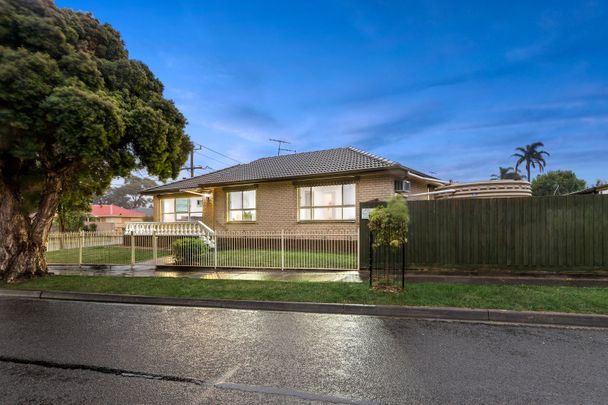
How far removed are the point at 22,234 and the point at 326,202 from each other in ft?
39.7

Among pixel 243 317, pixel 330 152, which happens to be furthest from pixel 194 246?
pixel 330 152

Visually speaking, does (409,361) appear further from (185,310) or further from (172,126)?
(172,126)

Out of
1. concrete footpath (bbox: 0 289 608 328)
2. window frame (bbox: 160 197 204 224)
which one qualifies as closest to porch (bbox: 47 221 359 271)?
concrete footpath (bbox: 0 289 608 328)

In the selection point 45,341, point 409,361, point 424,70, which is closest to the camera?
point 409,361

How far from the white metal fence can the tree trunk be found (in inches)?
103

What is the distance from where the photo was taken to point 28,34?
8.56 meters

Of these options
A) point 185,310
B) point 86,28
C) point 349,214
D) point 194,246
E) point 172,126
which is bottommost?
point 185,310

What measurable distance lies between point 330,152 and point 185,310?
1525 cm

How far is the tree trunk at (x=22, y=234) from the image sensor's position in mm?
10281

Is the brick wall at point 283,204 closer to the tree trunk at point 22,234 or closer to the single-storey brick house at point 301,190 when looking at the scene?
the single-storey brick house at point 301,190

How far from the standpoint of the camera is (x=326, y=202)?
17.7 metres

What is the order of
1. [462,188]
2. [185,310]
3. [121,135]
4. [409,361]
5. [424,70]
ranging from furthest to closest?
[424,70] < [462,188] < [121,135] < [185,310] < [409,361]

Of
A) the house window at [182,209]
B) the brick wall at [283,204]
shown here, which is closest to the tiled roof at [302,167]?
the brick wall at [283,204]

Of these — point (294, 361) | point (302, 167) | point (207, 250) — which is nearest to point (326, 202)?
point (302, 167)
